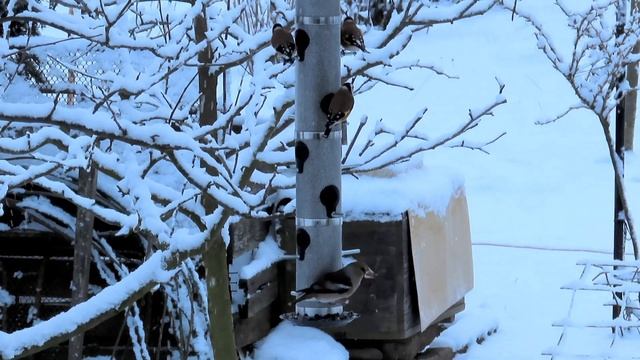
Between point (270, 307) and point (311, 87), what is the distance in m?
2.82

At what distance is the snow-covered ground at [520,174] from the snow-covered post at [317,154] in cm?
406

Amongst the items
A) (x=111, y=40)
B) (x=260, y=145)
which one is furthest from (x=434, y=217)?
(x=111, y=40)

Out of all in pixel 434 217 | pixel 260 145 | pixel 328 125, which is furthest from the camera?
pixel 434 217

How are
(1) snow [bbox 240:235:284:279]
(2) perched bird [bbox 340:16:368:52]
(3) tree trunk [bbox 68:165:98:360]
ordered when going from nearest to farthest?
1. (2) perched bird [bbox 340:16:368:52]
2. (3) tree trunk [bbox 68:165:98:360]
3. (1) snow [bbox 240:235:284:279]

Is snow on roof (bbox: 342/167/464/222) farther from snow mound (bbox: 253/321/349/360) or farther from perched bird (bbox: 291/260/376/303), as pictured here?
perched bird (bbox: 291/260/376/303)

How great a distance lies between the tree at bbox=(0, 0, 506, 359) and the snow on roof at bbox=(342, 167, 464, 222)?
1.79ft

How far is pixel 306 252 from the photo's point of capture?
10.4ft

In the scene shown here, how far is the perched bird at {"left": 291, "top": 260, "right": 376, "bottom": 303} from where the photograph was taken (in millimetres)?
2922

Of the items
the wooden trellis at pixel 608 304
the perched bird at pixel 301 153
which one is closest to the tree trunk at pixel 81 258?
the perched bird at pixel 301 153

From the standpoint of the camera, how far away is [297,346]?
18.4 ft

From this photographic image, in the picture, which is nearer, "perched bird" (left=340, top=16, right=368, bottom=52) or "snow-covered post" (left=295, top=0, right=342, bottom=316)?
"snow-covered post" (left=295, top=0, right=342, bottom=316)

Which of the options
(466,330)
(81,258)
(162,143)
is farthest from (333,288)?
(466,330)

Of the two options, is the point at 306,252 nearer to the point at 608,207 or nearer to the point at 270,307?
the point at 270,307

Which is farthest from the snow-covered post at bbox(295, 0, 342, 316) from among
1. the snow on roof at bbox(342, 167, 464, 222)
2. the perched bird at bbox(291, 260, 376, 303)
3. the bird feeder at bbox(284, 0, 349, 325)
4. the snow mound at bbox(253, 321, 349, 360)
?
the snow on roof at bbox(342, 167, 464, 222)
